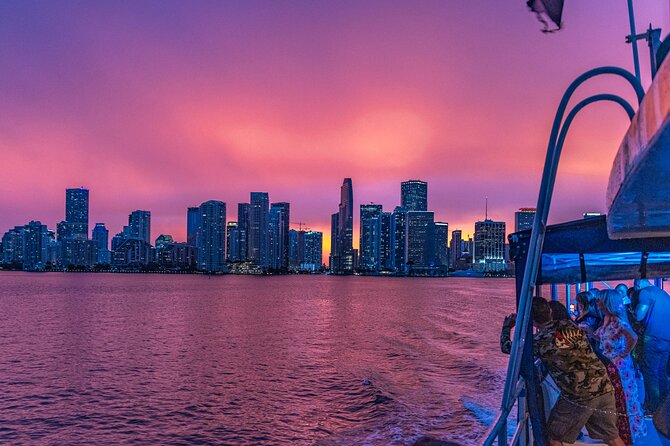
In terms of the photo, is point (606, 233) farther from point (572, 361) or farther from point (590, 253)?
point (572, 361)

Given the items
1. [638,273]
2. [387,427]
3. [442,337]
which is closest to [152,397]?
[387,427]

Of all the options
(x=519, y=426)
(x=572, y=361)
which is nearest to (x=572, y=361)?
(x=572, y=361)

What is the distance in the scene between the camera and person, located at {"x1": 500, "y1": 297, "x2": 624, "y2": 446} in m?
4.93

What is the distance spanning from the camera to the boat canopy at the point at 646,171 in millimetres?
1544

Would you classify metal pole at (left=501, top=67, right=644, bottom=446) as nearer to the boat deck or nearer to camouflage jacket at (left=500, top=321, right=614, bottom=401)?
camouflage jacket at (left=500, top=321, right=614, bottom=401)

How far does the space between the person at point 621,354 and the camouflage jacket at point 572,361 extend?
1210 millimetres

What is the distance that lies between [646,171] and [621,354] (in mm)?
4929

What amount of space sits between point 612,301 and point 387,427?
1324 centimetres

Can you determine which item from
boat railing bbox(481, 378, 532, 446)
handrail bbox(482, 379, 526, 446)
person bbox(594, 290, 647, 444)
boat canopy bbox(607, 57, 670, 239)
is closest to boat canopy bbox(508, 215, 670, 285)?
person bbox(594, 290, 647, 444)

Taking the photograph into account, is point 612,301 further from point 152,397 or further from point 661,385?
point 152,397

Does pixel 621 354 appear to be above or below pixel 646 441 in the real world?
above

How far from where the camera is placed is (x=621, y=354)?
6105mm

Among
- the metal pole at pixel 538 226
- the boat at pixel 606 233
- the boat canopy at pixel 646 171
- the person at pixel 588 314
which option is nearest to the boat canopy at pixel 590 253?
the boat at pixel 606 233

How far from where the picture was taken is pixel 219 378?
28.2 meters
